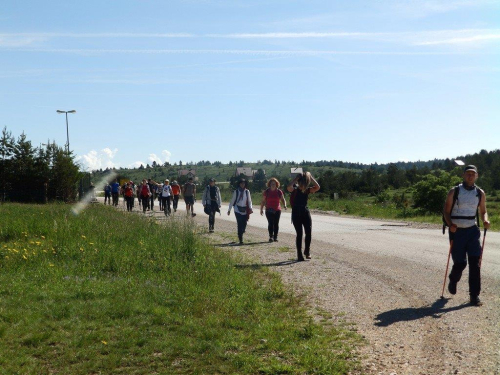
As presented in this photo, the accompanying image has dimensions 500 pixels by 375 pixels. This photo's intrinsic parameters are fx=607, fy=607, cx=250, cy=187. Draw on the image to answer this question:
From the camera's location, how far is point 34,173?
130 ft

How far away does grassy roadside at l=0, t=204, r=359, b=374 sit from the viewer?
5.52 meters

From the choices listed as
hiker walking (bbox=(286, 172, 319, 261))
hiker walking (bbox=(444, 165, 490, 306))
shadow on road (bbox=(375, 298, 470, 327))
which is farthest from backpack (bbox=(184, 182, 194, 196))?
shadow on road (bbox=(375, 298, 470, 327))

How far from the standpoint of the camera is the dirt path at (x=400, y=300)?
5.69 m

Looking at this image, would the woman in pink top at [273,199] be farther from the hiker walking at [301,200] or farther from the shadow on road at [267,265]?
the shadow on road at [267,265]

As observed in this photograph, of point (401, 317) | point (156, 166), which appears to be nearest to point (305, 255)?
point (401, 317)

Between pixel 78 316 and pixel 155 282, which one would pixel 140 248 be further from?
pixel 78 316

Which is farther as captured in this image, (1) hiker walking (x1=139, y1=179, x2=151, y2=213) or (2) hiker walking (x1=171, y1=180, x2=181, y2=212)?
(1) hiker walking (x1=139, y1=179, x2=151, y2=213)

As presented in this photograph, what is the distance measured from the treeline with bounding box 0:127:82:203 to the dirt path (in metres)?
26.7

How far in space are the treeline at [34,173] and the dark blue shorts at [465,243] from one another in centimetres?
3444

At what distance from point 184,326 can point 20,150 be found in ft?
117

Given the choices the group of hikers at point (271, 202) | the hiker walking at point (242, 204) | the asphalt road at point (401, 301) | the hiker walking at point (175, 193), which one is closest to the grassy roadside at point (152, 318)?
the asphalt road at point (401, 301)

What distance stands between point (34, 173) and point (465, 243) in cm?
3571

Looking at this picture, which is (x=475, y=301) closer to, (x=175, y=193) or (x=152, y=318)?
(x=152, y=318)

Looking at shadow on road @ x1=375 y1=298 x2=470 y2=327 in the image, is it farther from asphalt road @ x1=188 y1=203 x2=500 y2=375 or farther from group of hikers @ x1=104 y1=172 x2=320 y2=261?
group of hikers @ x1=104 y1=172 x2=320 y2=261
